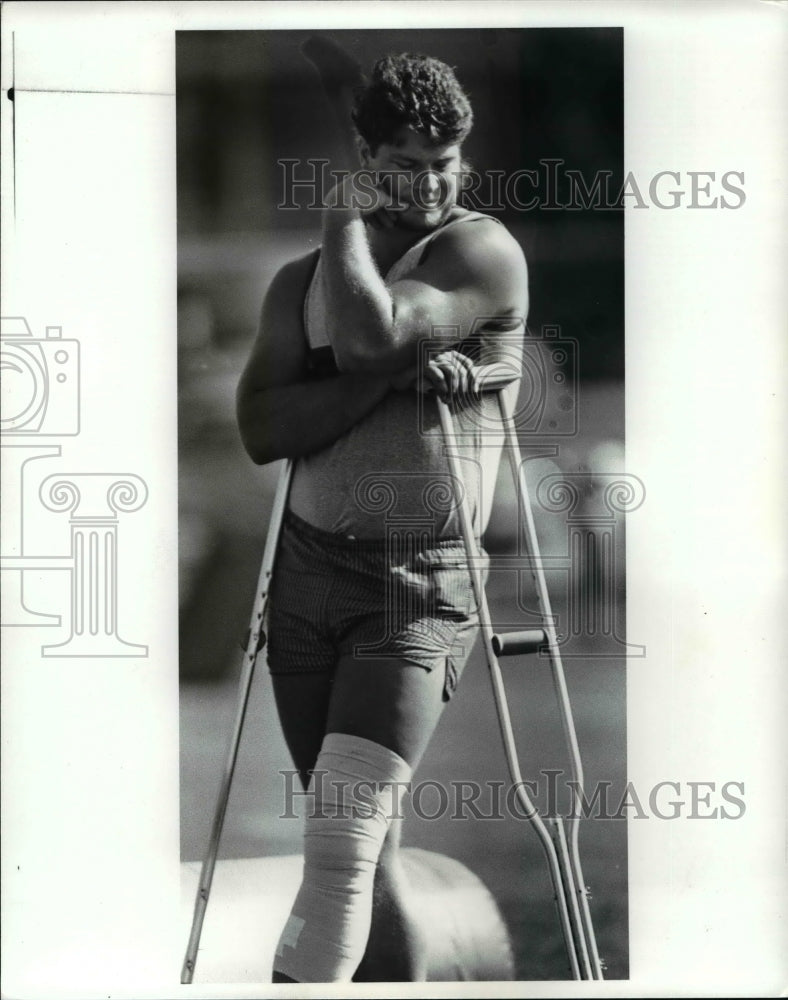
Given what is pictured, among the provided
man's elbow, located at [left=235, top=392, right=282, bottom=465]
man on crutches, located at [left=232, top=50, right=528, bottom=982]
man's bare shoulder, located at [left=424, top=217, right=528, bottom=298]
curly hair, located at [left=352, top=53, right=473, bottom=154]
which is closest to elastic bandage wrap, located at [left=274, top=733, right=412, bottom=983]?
man on crutches, located at [left=232, top=50, right=528, bottom=982]

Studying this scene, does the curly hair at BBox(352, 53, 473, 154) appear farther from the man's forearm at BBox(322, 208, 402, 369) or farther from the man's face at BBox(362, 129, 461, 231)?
the man's forearm at BBox(322, 208, 402, 369)

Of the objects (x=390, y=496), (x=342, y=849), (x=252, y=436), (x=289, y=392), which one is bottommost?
(x=342, y=849)

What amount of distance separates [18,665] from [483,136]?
166cm

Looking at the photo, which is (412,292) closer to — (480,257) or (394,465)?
(480,257)

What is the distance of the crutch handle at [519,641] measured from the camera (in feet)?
11.2

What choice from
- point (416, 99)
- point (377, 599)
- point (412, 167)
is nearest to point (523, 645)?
point (377, 599)

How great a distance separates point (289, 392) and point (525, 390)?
1.82 feet

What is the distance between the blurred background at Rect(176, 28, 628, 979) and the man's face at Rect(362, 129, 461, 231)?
0.21ft

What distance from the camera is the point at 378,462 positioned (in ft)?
11.2

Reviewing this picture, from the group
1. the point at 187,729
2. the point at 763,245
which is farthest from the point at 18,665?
the point at 763,245

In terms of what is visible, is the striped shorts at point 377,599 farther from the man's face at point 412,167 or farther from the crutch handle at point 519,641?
the man's face at point 412,167

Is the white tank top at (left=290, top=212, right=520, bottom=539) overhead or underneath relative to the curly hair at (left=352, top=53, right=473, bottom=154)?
underneath

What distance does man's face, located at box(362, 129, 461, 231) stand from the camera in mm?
3414

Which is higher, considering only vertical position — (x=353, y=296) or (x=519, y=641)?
(x=353, y=296)
